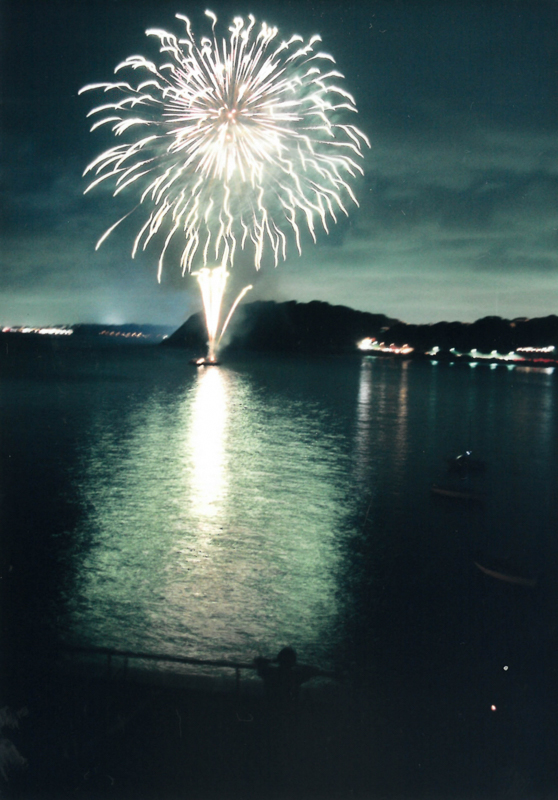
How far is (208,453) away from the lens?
29.4 metres

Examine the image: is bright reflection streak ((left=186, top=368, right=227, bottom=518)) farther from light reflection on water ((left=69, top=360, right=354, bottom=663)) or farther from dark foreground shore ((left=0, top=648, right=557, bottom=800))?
dark foreground shore ((left=0, top=648, right=557, bottom=800))

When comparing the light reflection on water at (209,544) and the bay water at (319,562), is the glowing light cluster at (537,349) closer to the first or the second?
the bay water at (319,562)

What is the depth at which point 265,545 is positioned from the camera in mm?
16578

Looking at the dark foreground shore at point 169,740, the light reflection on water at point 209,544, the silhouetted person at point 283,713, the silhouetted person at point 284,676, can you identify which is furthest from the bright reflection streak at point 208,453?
the dark foreground shore at point 169,740

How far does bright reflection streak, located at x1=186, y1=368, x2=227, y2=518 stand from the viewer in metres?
21.1

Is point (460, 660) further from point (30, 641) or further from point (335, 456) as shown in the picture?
point (335, 456)

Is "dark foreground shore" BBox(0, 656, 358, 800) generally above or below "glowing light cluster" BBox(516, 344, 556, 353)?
below

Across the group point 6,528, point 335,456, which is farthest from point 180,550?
point 335,456

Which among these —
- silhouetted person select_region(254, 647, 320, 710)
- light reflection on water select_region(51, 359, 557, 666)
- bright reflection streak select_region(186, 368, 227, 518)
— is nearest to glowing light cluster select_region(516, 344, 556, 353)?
bright reflection streak select_region(186, 368, 227, 518)

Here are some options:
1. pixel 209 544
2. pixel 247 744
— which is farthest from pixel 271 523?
pixel 247 744

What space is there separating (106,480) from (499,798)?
1797cm

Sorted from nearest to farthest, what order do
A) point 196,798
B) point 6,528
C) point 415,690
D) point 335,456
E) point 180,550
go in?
point 196,798, point 415,690, point 180,550, point 6,528, point 335,456

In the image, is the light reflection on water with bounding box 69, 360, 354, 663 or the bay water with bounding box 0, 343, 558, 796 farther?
the light reflection on water with bounding box 69, 360, 354, 663

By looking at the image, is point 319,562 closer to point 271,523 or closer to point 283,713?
point 271,523
